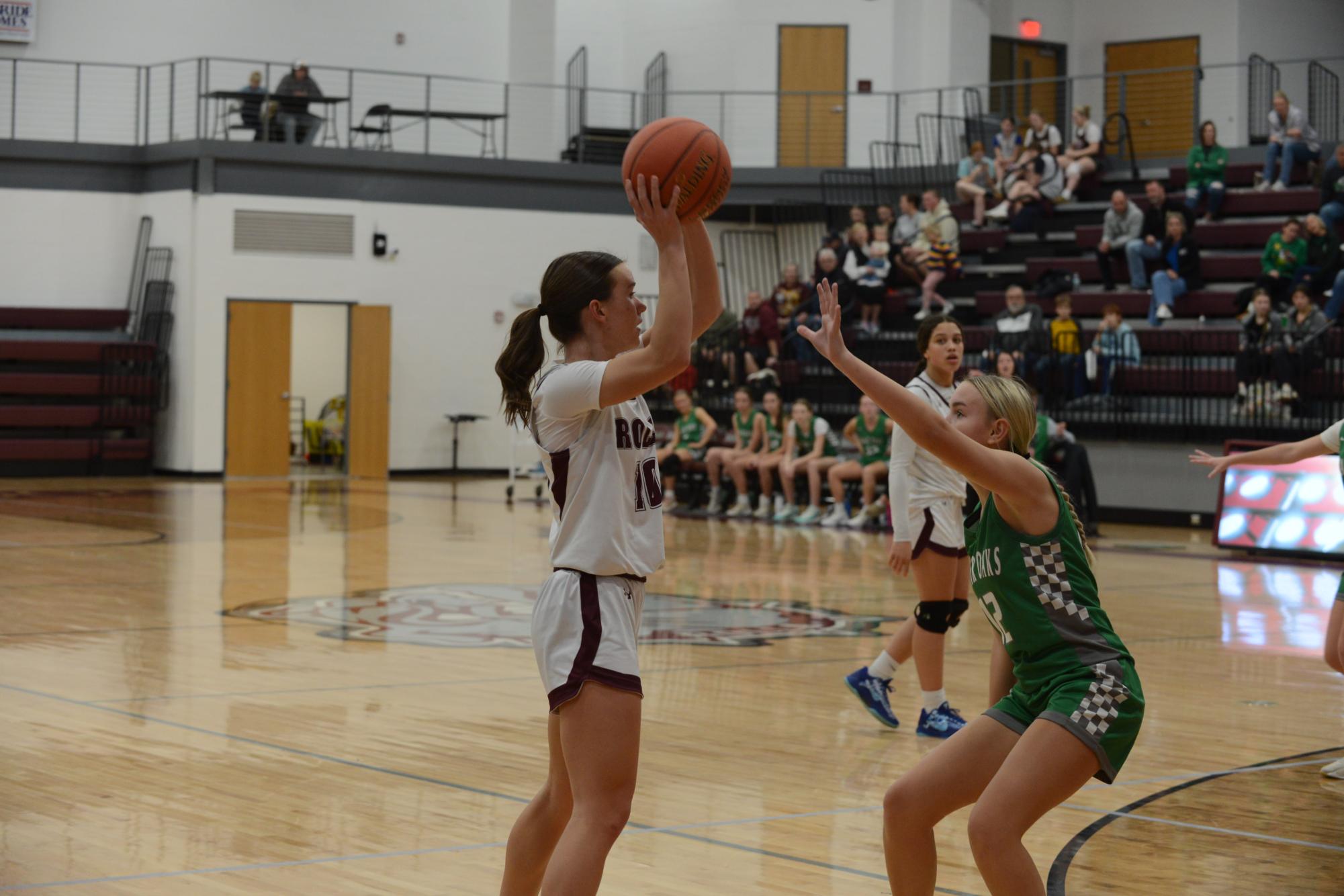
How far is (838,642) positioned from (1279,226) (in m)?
11.6

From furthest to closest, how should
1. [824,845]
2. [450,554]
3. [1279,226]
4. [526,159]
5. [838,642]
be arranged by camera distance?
[526,159] < [1279,226] < [450,554] < [838,642] < [824,845]

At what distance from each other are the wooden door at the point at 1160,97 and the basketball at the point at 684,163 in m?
22.0

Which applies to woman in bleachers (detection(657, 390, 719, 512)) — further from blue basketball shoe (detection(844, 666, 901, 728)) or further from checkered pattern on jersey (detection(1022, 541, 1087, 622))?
checkered pattern on jersey (detection(1022, 541, 1087, 622))

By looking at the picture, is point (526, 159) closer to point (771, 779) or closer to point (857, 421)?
point (857, 421)

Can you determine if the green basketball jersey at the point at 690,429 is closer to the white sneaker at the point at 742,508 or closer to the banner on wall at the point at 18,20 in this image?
the white sneaker at the point at 742,508

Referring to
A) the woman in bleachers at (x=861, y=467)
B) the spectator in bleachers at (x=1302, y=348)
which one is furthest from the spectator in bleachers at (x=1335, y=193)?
the woman in bleachers at (x=861, y=467)

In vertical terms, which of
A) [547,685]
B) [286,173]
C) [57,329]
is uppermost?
[286,173]

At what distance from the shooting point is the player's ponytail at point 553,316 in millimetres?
3279

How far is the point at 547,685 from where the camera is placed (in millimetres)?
3225

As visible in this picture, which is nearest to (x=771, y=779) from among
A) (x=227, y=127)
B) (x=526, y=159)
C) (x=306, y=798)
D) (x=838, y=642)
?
(x=306, y=798)

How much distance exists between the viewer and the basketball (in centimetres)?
340

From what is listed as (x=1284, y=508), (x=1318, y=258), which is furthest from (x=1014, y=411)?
(x=1318, y=258)

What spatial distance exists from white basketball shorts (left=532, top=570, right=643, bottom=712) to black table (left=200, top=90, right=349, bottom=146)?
17.9 meters

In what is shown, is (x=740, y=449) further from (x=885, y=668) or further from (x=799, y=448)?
(x=885, y=668)
